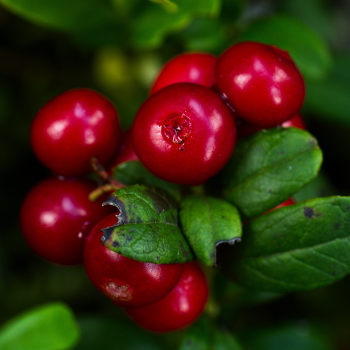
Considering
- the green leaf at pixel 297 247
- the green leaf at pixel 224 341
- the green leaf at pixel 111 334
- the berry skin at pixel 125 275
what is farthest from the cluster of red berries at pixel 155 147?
the green leaf at pixel 111 334

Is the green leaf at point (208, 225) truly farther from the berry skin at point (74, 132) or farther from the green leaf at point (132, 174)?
the berry skin at point (74, 132)

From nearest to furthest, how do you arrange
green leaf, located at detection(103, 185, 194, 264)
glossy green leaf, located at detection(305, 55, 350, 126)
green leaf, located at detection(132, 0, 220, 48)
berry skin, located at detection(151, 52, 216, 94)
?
green leaf, located at detection(103, 185, 194, 264)
berry skin, located at detection(151, 52, 216, 94)
green leaf, located at detection(132, 0, 220, 48)
glossy green leaf, located at detection(305, 55, 350, 126)

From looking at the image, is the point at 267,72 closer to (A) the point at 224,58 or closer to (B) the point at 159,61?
(A) the point at 224,58

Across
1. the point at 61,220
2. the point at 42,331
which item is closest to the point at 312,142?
the point at 61,220

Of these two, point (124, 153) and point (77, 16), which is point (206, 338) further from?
point (77, 16)

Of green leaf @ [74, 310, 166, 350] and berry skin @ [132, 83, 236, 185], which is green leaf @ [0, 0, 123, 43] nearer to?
berry skin @ [132, 83, 236, 185]

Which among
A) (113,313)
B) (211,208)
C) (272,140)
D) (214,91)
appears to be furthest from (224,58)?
(113,313)

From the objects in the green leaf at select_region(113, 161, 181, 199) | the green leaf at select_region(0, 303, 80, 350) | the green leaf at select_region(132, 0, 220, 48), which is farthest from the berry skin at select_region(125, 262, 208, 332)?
the green leaf at select_region(132, 0, 220, 48)
